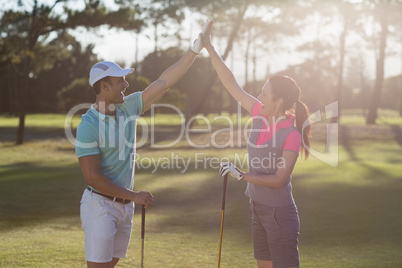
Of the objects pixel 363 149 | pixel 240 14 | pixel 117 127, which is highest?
pixel 240 14

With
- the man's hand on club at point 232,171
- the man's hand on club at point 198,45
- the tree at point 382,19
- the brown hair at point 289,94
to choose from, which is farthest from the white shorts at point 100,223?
the tree at point 382,19

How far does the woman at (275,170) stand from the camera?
4.34 metres

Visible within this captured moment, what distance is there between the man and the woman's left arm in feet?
2.72

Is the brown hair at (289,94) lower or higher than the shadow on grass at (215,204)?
higher

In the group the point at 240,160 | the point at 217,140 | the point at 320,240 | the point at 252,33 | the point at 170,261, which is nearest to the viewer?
the point at 170,261

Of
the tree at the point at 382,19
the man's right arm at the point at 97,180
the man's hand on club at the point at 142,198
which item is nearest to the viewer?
the man's right arm at the point at 97,180

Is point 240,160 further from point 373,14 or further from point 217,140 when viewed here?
point 373,14

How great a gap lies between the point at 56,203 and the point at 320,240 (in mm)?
5614

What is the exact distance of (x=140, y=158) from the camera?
21.3 m

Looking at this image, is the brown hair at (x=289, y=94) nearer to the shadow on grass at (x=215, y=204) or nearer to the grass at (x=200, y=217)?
the grass at (x=200, y=217)

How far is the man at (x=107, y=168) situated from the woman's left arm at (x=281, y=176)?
0.83 meters

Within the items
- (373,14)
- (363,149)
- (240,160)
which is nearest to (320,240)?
(240,160)

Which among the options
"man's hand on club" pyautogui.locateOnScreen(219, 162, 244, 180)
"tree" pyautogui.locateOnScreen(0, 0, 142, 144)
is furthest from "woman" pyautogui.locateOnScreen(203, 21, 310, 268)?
"tree" pyautogui.locateOnScreen(0, 0, 142, 144)

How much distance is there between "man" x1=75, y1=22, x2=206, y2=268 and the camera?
406cm
